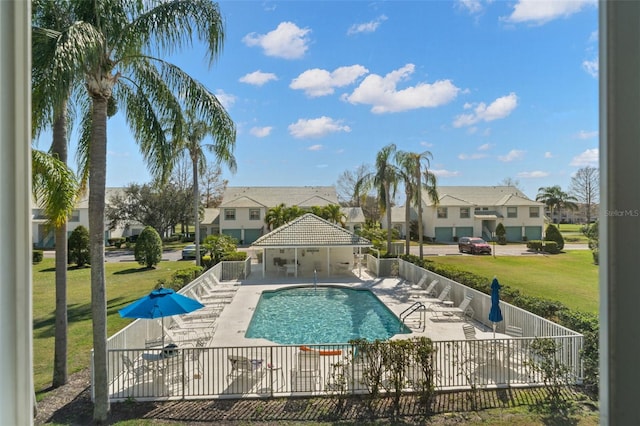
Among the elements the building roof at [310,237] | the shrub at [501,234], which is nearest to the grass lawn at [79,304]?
the building roof at [310,237]

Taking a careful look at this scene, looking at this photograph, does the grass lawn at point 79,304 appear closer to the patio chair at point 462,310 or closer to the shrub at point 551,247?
the patio chair at point 462,310

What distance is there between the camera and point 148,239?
23.0 metres

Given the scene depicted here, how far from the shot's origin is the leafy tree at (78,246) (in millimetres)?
22438

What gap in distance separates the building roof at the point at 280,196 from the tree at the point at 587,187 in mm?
36981

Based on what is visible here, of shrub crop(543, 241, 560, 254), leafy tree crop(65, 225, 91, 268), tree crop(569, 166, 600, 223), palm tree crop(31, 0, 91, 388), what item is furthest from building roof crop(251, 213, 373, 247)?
shrub crop(543, 241, 560, 254)

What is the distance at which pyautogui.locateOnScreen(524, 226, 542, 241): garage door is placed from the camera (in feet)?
135

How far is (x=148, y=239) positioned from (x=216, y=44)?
2103cm

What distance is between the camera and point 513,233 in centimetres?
4153

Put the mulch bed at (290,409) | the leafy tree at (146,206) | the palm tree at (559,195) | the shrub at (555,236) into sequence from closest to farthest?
the palm tree at (559,195)
the mulch bed at (290,409)
the shrub at (555,236)
the leafy tree at (146,206)

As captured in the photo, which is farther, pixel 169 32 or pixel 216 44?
pixel 169 32

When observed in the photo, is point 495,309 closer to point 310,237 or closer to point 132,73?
point 132,73

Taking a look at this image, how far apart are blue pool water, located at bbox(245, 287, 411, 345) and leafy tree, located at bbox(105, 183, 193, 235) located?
2796cm
